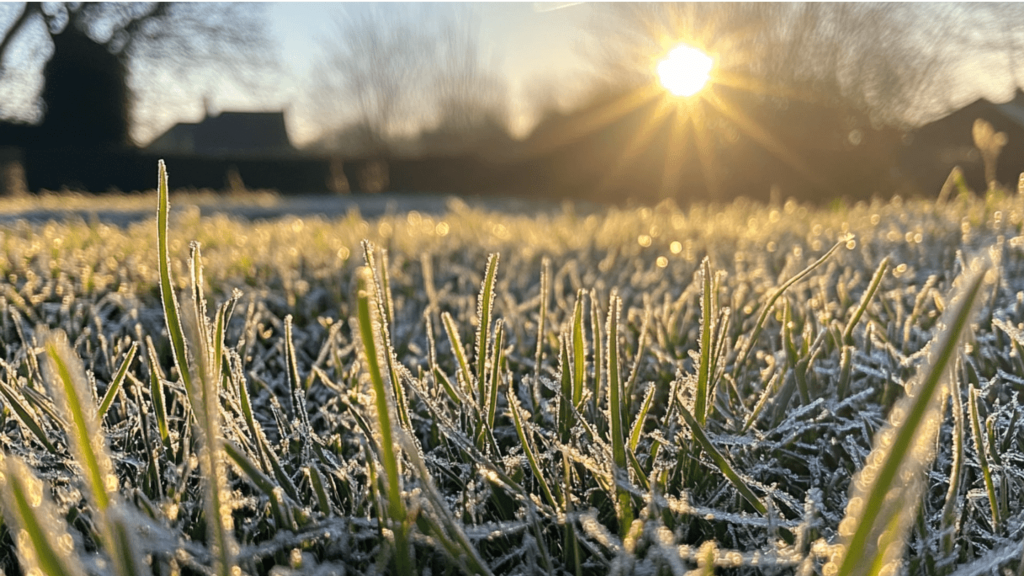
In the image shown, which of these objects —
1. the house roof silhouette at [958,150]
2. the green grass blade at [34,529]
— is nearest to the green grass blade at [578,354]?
the green grass blade at [34,529]

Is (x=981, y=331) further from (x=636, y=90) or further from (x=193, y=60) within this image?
(x=193, y=60)

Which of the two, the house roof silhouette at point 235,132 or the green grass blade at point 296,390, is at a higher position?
the house roof silhouette at point 235,132

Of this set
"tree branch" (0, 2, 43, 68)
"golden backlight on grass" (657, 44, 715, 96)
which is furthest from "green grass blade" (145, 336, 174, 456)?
"tree branch" (0, 2, 43, 68)

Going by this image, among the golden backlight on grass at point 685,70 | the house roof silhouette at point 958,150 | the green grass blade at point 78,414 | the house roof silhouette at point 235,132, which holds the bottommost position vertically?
the green grass blade at point 78,414

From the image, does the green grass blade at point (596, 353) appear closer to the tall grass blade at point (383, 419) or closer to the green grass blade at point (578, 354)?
the green grass blade at point (578, 354)

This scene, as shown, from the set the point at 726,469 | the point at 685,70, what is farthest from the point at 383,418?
the point at 685,70

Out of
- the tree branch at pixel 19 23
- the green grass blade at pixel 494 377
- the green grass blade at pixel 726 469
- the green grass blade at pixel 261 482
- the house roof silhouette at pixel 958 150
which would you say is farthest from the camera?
the tree branch at pixel 19 23

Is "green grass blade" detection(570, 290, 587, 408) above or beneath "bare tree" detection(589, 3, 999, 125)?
beneath

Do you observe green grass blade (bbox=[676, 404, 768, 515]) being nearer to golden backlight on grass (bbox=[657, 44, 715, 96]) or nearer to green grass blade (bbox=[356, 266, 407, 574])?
green grass blade (bbox=[356, 266, 407, 574])
